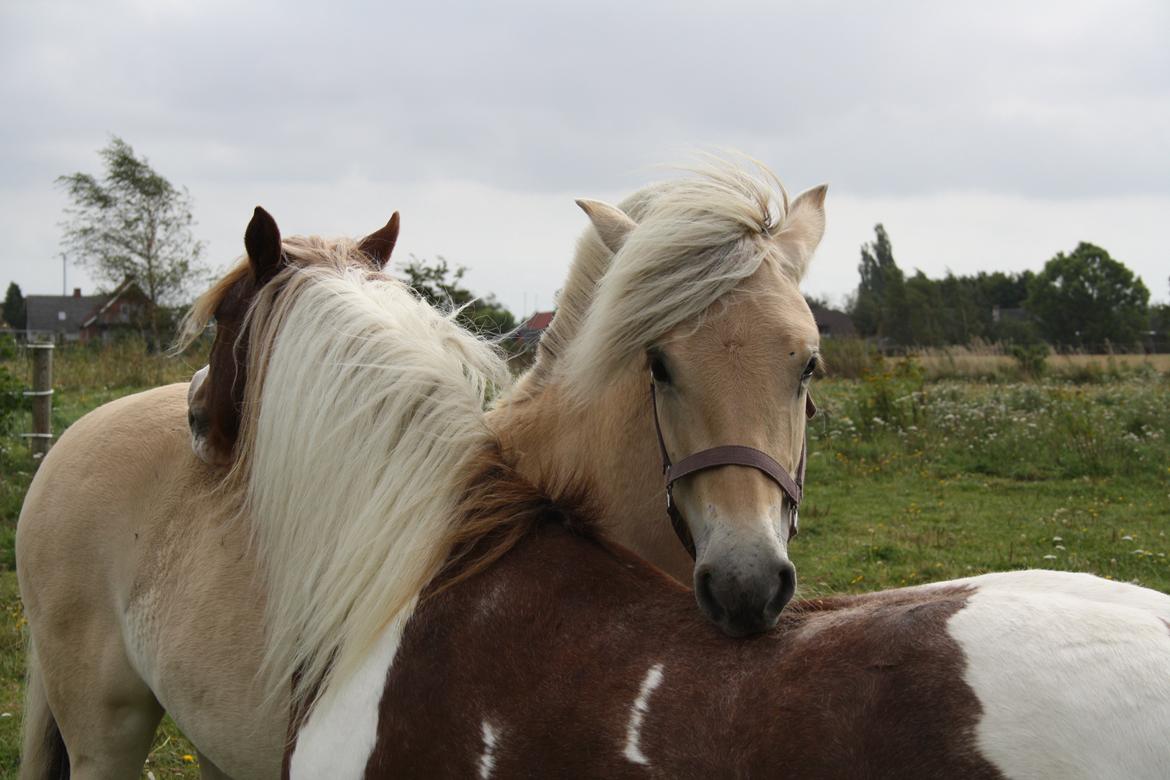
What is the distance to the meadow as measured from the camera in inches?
233

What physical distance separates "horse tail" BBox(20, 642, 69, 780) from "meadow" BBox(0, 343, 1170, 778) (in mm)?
900

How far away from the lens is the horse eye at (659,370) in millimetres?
2170

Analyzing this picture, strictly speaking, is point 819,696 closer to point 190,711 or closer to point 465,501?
point 465,501

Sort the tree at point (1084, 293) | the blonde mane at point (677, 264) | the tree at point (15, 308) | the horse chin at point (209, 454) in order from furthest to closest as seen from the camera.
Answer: the tree at point (15, 308), the tree at point (1084, 293), the horse chin at point (209, 454), the blonde mane at point (677, 264)

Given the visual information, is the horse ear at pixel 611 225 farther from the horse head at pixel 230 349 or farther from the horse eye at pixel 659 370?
the horse head at pixel 230 349

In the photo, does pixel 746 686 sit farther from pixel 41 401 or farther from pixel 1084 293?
pixel 1084 293

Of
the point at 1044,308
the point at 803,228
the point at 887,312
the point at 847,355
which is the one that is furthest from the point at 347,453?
the point at 1044,308

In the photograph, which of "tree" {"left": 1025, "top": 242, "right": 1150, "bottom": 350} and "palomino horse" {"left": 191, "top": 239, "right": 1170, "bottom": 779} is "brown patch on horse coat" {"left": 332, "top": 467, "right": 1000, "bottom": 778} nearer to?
"palomino horse" {"left": 191, "top": 239, "right": 1170, "bottom": 779}

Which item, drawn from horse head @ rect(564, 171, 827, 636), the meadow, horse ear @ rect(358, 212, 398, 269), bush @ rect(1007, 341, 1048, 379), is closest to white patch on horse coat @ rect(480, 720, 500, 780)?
horse head @ rect(564, 171, 827, 636)

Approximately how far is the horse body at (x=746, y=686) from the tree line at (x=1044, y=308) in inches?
1484

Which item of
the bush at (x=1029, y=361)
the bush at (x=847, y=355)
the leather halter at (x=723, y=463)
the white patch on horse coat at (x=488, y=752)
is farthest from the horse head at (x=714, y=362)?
the bush at (x=1029, y=361)

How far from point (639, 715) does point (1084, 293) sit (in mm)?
50727

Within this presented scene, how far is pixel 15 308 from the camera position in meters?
65.9

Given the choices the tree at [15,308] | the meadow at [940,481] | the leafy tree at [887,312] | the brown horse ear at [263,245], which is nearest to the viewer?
the brown horse ear at [263,245]
